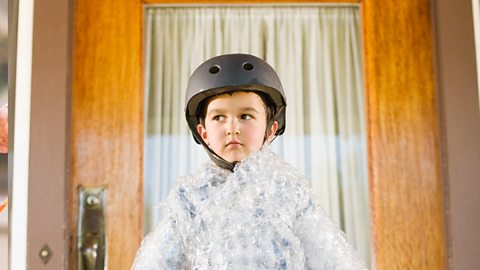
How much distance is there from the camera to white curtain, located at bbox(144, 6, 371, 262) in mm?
2109

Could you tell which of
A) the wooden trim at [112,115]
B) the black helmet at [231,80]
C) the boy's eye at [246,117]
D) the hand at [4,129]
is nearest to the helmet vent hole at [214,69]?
the black helmet at [231,80]

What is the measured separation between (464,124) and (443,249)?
13.3 inches

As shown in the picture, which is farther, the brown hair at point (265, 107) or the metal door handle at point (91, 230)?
the metal door handle at point (91, 230)

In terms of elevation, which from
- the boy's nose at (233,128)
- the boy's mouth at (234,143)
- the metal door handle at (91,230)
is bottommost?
the metal door handle at (91,230)

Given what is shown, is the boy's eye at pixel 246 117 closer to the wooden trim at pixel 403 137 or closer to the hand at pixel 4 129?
the wooden trim at pixel 403 137

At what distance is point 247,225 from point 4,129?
954 mm

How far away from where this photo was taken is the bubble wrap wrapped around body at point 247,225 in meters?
1.32

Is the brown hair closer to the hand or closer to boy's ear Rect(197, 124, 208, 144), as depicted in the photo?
boy's ear Rect(197, 124, 208, 144)

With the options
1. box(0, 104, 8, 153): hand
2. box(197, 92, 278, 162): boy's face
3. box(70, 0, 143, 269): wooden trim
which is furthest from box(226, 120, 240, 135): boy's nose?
box(0, 104, 8, 153): hand

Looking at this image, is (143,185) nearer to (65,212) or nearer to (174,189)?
(65,212)

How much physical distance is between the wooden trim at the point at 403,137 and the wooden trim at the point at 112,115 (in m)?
0.64

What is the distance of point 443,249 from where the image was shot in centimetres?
200

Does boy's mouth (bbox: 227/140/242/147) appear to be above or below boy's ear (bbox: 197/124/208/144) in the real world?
below

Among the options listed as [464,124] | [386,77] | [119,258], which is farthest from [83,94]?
[464,124]
